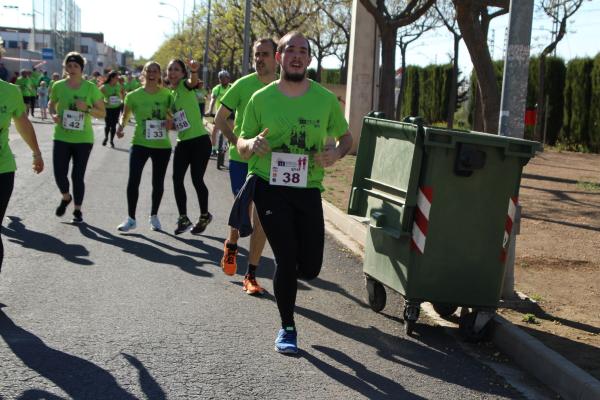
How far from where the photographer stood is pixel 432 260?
6.17 m

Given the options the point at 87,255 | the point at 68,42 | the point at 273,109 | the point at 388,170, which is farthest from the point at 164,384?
the point at 68,42

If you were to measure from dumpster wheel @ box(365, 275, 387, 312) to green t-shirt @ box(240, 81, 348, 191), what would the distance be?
1384 mm

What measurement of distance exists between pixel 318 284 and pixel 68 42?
99.0 metres

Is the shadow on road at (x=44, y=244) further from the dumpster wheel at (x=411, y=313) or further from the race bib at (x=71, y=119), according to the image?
the dumpster wheel at (x=411, y=313)

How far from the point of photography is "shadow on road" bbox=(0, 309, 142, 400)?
467 centimetres

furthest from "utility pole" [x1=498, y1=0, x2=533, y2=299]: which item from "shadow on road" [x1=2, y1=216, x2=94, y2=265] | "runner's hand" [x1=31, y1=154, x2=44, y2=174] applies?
"shadow on road" [x1=2, y1=216, x2=94, y2=265]

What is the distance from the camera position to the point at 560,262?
9.05 meters

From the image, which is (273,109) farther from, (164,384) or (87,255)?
(87,255)

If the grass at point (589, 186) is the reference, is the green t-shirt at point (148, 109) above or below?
above

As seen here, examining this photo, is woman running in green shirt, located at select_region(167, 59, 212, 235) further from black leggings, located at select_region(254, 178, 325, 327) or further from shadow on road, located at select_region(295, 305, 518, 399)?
black leggings, located at select_region(254, 178, 325, 327)

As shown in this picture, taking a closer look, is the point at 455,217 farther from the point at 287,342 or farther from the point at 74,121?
the point at 74,121

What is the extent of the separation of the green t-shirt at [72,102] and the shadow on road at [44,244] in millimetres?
1117

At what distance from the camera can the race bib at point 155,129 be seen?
32.3ft

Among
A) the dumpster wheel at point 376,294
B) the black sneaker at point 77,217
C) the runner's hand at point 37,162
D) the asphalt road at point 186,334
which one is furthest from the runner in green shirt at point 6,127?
the black sneaker at point 77,217
